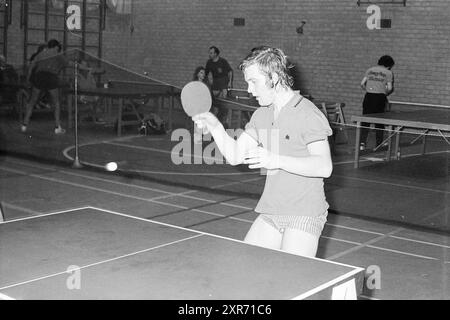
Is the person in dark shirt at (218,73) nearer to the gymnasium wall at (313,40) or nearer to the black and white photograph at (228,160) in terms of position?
the black and white photograph at (228,160)

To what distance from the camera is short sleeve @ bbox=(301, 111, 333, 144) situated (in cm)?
263

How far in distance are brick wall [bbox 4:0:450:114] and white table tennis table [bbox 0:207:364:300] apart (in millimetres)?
9529

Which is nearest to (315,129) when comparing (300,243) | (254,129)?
(254,129)

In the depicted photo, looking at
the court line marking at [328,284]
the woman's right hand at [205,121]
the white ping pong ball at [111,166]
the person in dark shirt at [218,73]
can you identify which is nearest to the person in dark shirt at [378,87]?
the person in dark shirt at [218,73]

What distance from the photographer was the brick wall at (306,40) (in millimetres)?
12047

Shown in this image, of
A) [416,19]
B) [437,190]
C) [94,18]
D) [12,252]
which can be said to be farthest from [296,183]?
[94,18]

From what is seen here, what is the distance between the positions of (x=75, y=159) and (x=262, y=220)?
18.5 ft

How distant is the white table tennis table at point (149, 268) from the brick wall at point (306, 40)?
9.53 m

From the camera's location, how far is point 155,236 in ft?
9.20

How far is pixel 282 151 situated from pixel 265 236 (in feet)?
1.26

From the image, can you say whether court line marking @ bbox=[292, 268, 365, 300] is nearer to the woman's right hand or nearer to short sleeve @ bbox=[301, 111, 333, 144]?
short sleeve @ bbox=[301, 111, 333, 144]

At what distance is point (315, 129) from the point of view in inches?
104

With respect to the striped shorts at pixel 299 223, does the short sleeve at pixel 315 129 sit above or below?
above
